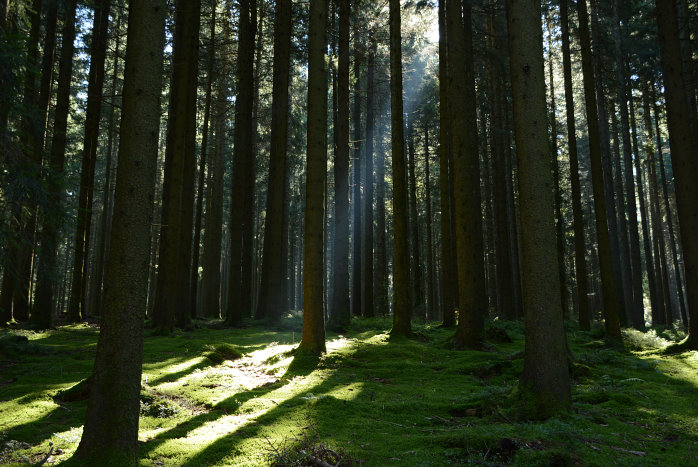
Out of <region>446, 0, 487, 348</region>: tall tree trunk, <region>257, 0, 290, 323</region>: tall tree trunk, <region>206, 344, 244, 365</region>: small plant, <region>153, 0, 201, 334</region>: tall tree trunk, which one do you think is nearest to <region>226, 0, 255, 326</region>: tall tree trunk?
<region>257, 0, 290, 323</region>: tall tree trunk

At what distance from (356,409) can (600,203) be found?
10794mm

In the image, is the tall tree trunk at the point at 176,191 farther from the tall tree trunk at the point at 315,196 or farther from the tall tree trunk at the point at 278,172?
the tall tree trunk at the point at 315,196

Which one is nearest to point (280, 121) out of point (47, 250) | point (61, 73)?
point (61, 73)

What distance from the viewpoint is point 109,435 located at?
12.0ft

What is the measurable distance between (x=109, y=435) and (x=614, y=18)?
2605 cm

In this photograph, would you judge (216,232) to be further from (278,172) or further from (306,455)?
(306,455)

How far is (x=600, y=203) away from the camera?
12938 mm

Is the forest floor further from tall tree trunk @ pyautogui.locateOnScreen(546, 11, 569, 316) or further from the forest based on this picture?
tall tree trunk @ pyautogui.locateOnScreen(546, 11, 569, 316)

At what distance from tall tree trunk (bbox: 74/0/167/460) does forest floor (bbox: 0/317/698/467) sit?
0.50 m

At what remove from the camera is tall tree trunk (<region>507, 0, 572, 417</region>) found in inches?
214

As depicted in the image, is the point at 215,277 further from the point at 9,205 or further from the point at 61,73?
the point at 9,205

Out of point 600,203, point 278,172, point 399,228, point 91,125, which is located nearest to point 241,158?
point 278,172

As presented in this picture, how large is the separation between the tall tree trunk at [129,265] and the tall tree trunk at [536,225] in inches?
178

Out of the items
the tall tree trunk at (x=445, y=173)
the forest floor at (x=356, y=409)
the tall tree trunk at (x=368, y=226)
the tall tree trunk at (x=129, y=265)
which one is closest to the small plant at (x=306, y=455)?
the forest floor at (x=356, y=409)
